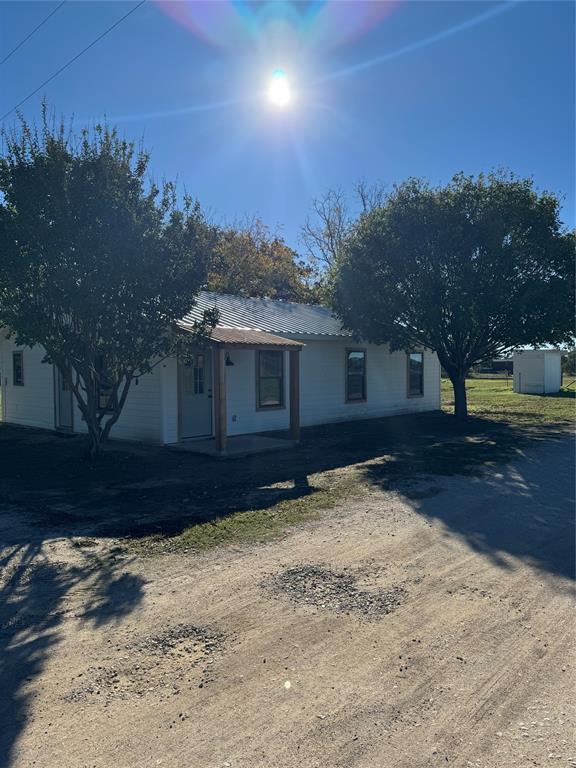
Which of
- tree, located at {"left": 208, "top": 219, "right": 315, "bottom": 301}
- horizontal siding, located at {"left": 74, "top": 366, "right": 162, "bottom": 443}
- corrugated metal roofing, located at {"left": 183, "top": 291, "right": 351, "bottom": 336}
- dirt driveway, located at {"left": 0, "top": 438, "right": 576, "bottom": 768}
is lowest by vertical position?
dirt driveway, located at {"left": 0, "top": 438, "right": 576, "bottom": 768}

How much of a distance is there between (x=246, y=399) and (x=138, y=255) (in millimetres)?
5080

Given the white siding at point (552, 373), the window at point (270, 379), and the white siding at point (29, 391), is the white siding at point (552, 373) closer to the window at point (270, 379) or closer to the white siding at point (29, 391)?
the window at point (270, 379)

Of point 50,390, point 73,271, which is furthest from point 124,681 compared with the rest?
point 50,390

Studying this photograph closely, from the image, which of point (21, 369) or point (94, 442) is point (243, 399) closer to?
point (94, 442)

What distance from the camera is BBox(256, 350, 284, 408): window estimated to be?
551 inches

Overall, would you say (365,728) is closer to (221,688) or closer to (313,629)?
(221,688)

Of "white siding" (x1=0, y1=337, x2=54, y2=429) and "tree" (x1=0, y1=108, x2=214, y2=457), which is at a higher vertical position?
"tree" (x1=0, y1=108, x2=214, y2=457)

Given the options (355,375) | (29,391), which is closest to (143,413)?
(29,391)

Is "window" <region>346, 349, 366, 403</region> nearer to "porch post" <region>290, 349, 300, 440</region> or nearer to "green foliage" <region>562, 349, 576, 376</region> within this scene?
"porch post" <region>290, 349, 300, 440</region>

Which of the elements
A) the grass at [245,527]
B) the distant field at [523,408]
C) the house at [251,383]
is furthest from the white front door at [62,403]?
the distant field at [523,408]

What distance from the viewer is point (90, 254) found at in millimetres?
9148

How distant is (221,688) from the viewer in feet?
10.7

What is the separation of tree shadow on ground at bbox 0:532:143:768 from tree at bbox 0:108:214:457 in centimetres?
449

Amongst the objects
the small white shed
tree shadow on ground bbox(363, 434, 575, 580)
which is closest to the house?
tree shadow on ground bbox(363, 434, 575, 580)
